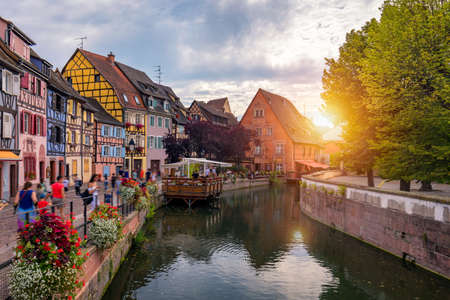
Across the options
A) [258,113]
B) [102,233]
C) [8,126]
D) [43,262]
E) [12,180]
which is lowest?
[102,233]

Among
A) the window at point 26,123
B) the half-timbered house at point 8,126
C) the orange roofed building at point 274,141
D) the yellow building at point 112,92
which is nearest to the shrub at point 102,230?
the half-timbered house at point 8,126

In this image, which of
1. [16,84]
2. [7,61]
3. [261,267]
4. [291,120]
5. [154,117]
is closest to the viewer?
[261,267]

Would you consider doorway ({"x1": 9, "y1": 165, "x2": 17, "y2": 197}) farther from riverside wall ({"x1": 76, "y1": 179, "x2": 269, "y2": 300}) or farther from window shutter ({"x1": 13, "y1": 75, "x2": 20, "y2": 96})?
riverside wall ({"x1": 76, "y1": 179, "x2": 269, "y2": 300})

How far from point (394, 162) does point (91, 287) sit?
40.7 ft

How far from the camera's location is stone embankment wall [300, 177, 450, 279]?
11.4 metres

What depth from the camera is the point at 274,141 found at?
58.9m

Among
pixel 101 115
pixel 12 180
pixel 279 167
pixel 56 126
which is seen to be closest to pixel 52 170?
pixel 56 126

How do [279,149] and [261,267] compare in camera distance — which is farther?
[279,149]

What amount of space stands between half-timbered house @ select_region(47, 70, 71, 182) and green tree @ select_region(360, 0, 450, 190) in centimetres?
2086

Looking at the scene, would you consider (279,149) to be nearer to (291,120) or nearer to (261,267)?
(291,120)

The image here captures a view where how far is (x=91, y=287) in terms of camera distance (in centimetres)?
812

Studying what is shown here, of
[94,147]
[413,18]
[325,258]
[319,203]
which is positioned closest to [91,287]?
[325,258]

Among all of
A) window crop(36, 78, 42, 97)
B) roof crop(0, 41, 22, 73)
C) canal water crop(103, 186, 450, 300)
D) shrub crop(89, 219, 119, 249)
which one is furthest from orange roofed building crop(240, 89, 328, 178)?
shrub crop(89, 219, 119, 249)

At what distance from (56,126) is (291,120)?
4543 centimetres
